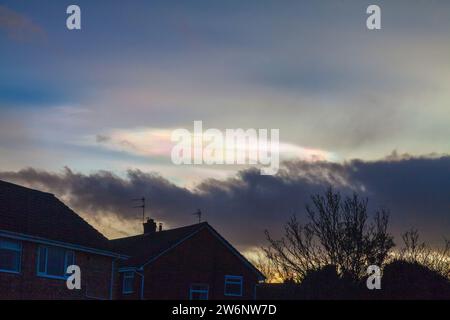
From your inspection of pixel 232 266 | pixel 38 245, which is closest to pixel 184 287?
pixel 232 266

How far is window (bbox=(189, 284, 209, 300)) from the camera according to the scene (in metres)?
43.7

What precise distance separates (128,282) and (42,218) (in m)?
10.4

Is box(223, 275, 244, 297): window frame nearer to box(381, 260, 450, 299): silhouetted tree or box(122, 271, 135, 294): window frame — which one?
box(122, 271, 135, 294): window frame

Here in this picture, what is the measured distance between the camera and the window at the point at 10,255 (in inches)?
1200

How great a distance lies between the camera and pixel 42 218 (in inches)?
1352

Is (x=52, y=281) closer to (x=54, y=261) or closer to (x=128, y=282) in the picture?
(x=54, y=261)

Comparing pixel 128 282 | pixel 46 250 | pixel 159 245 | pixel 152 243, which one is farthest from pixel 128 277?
pixel 46 250

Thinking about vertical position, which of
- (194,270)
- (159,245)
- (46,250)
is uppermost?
(159,245)

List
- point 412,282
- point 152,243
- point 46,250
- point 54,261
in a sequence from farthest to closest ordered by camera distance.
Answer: point 152,243
point 412,282
point 54,261
point 46,250

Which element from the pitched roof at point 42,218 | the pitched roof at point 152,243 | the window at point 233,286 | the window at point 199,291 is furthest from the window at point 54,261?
the window at point 233,286

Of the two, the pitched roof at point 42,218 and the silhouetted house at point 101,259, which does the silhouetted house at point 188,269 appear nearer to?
the silhouetted house at point 101,259

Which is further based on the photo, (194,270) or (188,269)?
(194,270)

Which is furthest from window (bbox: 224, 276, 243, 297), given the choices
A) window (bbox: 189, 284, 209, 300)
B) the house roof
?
window (bbox: 189, 284, 209, 300)
